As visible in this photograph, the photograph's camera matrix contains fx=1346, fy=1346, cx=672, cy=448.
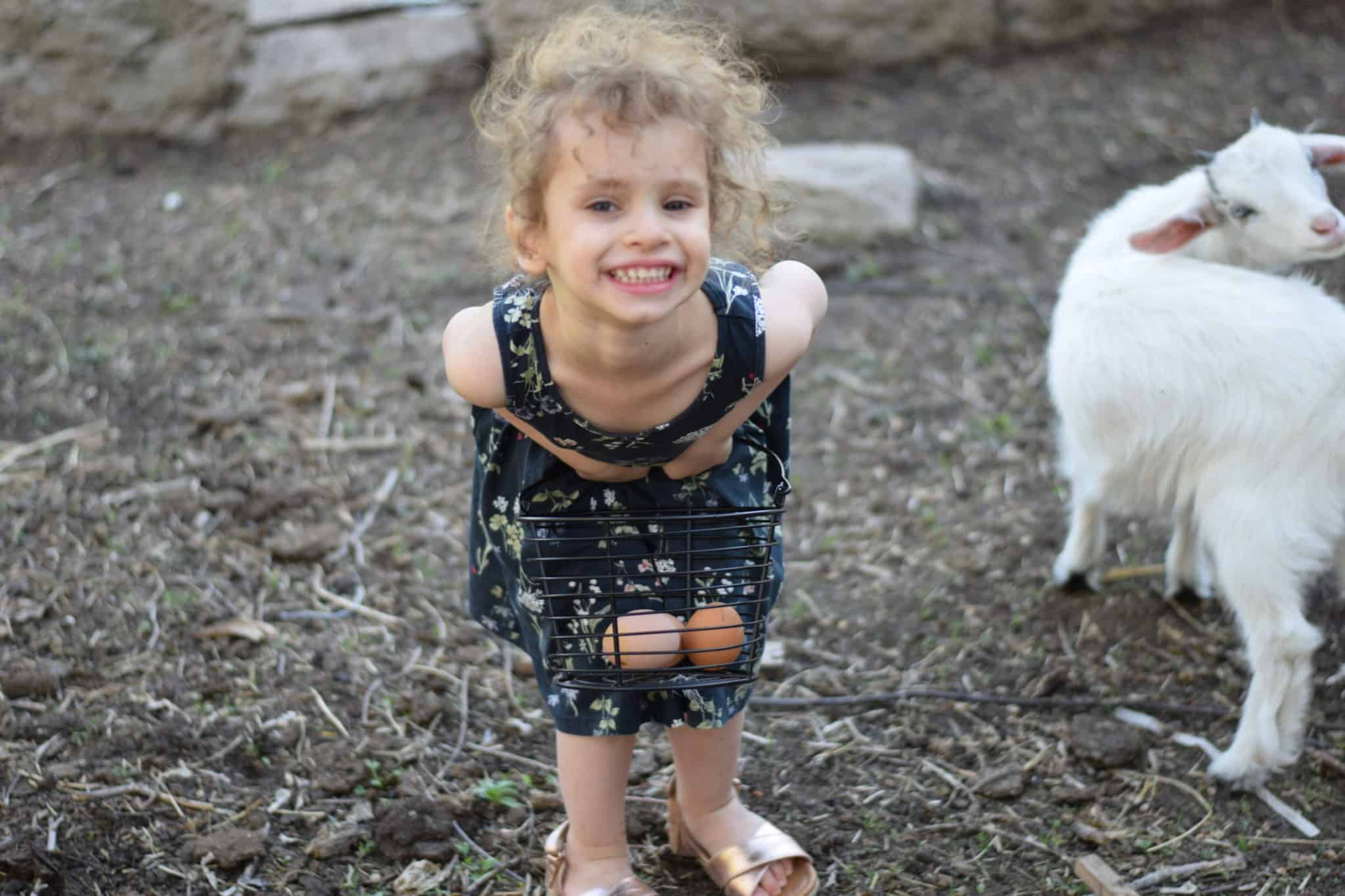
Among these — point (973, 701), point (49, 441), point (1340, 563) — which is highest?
point (1340, 563)

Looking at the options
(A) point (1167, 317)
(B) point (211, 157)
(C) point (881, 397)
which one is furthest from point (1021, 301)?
(B) point (211, 157)

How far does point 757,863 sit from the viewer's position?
2432 mm

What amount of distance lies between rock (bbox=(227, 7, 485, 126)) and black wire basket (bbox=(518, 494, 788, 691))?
4.73 metres

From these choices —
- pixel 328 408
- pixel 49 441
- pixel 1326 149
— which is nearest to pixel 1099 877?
pixel 1326 149

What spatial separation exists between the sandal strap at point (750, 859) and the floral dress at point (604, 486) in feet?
0.92

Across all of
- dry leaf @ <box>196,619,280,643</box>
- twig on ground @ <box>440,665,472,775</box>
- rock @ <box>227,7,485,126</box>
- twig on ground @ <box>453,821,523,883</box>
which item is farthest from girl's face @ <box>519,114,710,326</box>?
rock @ <box>227,7,485,126</box>

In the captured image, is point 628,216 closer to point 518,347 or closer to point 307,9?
point 518,347

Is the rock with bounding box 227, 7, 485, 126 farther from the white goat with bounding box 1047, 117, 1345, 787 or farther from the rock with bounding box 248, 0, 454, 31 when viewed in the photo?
the white goat with bounding box 1047, 117, 1345, 787

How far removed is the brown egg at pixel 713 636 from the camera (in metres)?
2.18

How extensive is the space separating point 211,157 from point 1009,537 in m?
4.22

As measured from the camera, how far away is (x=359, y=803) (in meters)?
2.76

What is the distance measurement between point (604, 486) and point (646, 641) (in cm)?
28

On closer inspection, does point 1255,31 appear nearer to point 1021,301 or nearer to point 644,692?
point 1021,301

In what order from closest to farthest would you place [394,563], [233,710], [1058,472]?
[233,710], [394,563], [1058,472]
